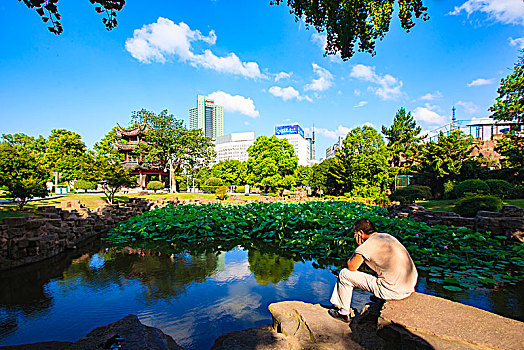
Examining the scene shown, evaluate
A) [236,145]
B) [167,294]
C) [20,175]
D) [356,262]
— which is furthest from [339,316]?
[236,145]

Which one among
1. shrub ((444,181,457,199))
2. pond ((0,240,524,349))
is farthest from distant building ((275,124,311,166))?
pond ((0,240,524,349))

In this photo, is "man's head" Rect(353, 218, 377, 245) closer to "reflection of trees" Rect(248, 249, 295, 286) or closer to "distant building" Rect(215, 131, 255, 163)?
"reflection of trees" Rect(248, 249, 295, 286)

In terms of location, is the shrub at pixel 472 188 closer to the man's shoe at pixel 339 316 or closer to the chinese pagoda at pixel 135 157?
the man's shoe at pixel 339 316

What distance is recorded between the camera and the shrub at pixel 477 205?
923 cm

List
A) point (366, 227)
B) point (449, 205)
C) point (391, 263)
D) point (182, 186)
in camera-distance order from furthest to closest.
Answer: point (182, 186)
point (449, 205)
point (366, 227)
point (391, 263)

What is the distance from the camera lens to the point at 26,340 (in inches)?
117

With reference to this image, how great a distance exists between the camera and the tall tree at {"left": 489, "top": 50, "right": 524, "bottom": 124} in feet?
48.8

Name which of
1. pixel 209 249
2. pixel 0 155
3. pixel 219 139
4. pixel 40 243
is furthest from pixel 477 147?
pixel 219 139

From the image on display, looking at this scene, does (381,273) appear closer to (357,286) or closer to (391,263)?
(391,263)

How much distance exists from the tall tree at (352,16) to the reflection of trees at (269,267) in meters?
5.51

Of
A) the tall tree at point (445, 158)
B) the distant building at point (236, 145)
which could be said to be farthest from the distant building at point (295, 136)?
the tall tree at point (445, 158)

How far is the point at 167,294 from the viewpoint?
427 cm

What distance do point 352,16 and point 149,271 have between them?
23.9ft

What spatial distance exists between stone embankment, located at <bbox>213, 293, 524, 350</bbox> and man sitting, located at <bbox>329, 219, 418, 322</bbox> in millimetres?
119
